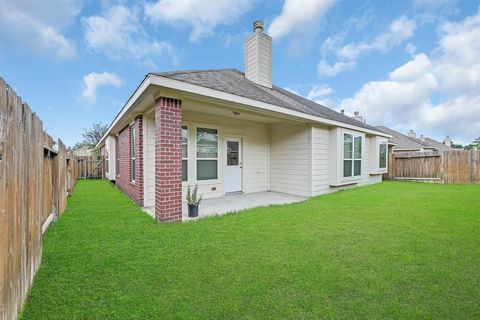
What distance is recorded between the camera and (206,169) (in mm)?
7184

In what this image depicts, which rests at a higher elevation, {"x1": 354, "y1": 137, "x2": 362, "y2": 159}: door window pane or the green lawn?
{"x1": 354, "y1": 137, "x2": 362, "y2": 159}: door window pane

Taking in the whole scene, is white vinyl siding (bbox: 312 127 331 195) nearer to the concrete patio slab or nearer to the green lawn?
the concrete patio slab

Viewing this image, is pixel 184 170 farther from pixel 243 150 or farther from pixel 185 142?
pixel 243 150

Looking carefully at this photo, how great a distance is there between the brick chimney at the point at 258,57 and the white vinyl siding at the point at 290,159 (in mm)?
2094

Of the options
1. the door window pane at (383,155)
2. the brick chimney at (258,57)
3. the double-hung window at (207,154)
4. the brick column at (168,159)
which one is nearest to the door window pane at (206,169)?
the double-hung window at (207,154)

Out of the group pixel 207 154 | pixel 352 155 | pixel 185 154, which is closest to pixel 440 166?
pixel 352 155

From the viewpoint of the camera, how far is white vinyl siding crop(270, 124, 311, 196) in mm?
7930

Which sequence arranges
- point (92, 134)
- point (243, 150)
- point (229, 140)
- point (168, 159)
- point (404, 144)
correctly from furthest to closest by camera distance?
point (92, 134), point (404, 144), point (243, 150), point (229, 140), point (168, 159)

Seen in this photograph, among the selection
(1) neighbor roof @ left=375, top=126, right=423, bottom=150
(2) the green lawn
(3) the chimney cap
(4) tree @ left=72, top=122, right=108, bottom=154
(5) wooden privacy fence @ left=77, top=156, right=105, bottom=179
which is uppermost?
(3) the chimney cap

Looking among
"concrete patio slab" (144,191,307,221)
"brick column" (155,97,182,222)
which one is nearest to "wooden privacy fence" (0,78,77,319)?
"brick column" (155,97,182,222)

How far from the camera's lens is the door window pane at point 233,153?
7867mm

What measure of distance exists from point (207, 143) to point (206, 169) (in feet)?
2.62

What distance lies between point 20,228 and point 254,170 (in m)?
7.01

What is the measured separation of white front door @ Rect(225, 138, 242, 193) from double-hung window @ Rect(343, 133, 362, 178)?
403 centimetres
